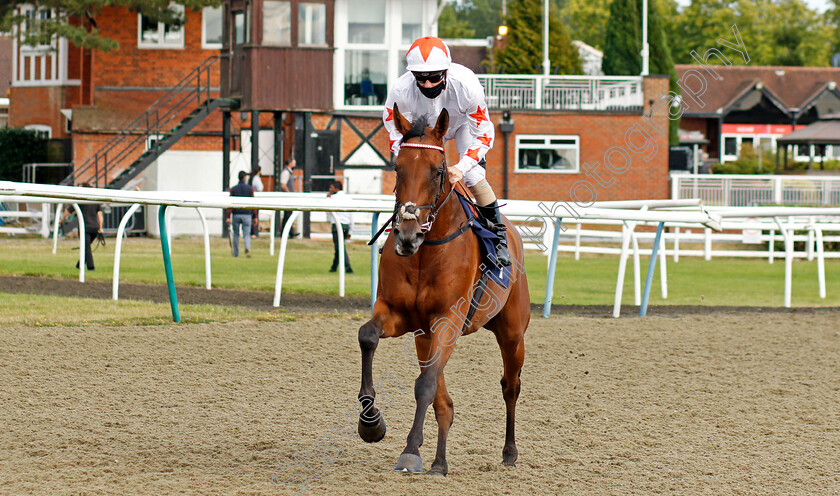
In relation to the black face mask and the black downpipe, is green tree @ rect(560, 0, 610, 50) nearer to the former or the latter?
the black downpipe

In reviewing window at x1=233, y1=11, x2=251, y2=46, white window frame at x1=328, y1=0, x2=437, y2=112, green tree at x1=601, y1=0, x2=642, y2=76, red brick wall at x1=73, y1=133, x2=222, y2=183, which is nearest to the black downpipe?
window at x1=233, y1=11, x2=251, y2=46

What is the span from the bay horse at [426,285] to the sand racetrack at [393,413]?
0.30 m

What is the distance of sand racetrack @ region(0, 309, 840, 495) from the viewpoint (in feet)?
16.9

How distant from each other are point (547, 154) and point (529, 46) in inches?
379

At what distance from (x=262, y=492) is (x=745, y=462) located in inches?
100

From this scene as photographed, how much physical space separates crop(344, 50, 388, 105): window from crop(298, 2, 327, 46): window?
2.11m

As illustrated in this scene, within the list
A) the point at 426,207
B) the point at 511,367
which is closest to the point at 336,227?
the point at 511,367

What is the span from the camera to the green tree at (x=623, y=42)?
130ft

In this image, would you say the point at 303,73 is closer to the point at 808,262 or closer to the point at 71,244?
the point at 71,244

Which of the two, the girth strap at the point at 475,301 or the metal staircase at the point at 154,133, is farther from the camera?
the metal staircase at the point at 154,133

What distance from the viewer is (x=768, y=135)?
54562 millimetres

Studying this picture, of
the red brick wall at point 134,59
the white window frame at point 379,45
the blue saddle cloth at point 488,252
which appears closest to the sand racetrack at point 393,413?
the blue saddle cloth at point 488,252

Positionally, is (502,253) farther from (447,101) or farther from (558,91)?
(558,91)

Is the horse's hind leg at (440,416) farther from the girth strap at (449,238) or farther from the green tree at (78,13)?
the green tree at (78,13)
